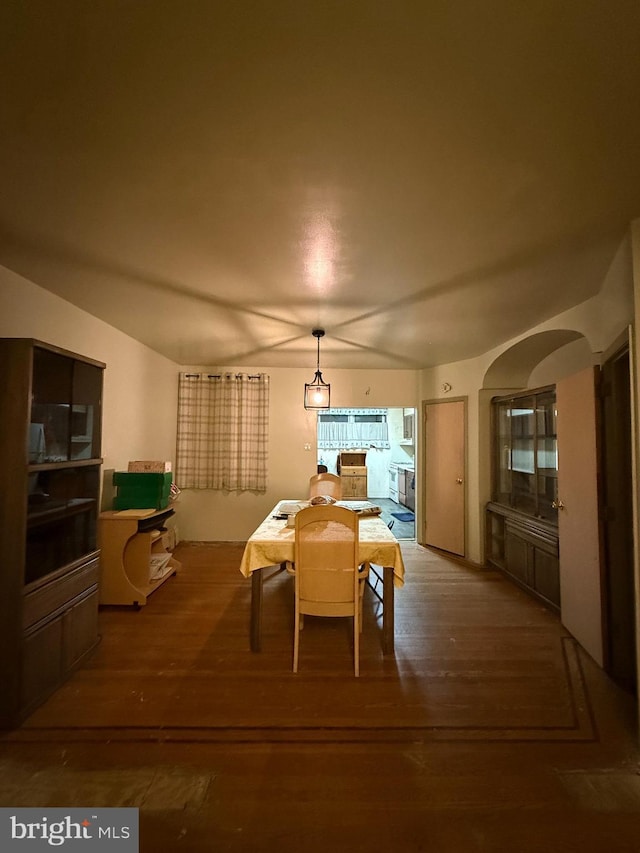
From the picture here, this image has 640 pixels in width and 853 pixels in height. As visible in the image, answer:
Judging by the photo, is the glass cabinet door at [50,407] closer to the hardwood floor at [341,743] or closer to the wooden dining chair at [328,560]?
the hardwood floor at [341,743]

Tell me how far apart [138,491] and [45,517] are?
1.16m

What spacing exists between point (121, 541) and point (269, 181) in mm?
2909

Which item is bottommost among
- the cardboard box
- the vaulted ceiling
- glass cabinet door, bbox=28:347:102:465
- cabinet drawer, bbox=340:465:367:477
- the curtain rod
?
cabinet drawer, bbox=340:465:367:477

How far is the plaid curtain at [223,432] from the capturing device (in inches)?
188

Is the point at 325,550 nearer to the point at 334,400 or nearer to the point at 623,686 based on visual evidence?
the point at 623,686

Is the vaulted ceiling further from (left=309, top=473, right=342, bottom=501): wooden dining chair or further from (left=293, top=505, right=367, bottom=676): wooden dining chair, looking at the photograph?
(left=309, top=473, right=342, bottom=501): wooden dining chair

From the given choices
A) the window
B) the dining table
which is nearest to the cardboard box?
the dining table

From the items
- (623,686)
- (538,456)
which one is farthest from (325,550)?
(538,456)

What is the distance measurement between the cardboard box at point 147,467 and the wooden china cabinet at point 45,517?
804mm

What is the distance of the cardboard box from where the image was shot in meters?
3.24

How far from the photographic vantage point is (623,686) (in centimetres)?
207

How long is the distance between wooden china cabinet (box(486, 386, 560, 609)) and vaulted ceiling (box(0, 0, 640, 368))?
142cm

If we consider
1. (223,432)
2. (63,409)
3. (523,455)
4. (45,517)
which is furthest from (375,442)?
(45,517)

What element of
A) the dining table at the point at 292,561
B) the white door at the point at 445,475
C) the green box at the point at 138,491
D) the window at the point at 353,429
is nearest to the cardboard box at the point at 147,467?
the green box at the point at 138,491
